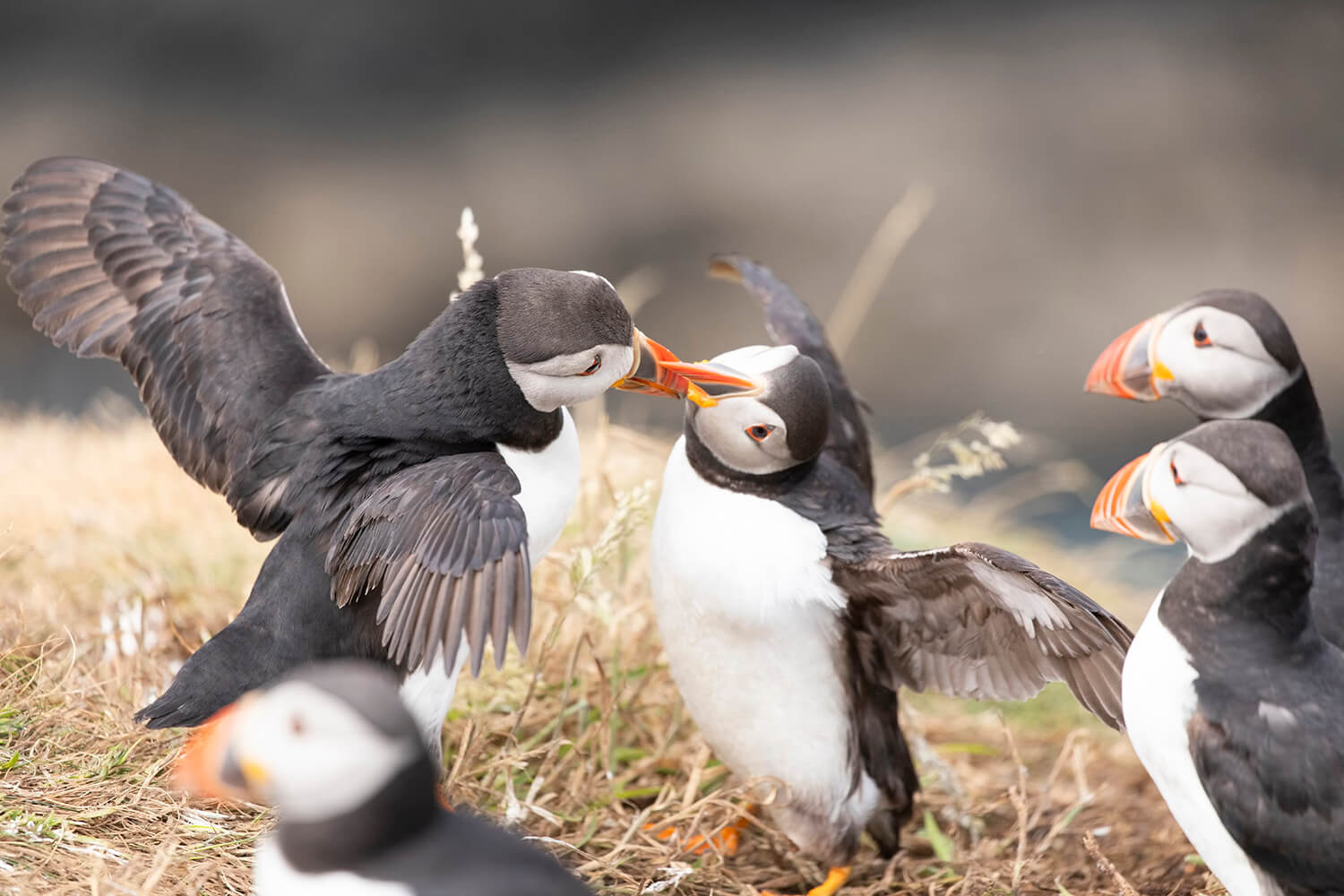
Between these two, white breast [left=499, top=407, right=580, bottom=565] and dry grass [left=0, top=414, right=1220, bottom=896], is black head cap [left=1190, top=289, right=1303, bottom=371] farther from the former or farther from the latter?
white breast [left=499, top=407, right=580, bottom=565]

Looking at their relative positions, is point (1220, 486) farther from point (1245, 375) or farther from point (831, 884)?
point (831, 884)

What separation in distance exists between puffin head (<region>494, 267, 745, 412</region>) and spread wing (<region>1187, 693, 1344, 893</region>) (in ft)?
4.88

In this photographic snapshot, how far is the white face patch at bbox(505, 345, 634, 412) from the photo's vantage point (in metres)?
3.18

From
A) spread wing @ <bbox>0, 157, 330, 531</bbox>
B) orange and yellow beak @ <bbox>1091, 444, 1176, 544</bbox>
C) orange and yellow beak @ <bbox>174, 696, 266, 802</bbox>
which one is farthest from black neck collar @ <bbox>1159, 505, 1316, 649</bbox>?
spread wing @ <bbox>0, 157, 330, 531</bbox>

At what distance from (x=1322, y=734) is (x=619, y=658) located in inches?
91.6

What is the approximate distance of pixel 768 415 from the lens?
3.44 m

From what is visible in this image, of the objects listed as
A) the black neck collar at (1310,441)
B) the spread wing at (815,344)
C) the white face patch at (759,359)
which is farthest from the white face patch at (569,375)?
the black neck collar at (1310,441)

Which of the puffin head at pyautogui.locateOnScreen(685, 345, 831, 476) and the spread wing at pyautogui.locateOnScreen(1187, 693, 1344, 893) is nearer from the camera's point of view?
the spread wing at pyautogui.locateOnScreen(1187, 693, 1344, 893)

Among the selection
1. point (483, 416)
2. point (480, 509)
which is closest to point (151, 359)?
point (483, 416)

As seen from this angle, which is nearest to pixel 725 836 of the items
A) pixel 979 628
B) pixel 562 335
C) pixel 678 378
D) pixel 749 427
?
pixel 979 628

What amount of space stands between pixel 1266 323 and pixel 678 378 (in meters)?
1.44

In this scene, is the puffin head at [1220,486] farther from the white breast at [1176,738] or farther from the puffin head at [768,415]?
the puffin head at [768,415]

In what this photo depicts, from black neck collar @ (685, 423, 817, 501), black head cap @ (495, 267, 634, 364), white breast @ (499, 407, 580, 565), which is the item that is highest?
black head cap @ (495, 267, 634, 364)

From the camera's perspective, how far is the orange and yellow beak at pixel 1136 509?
109 inches
